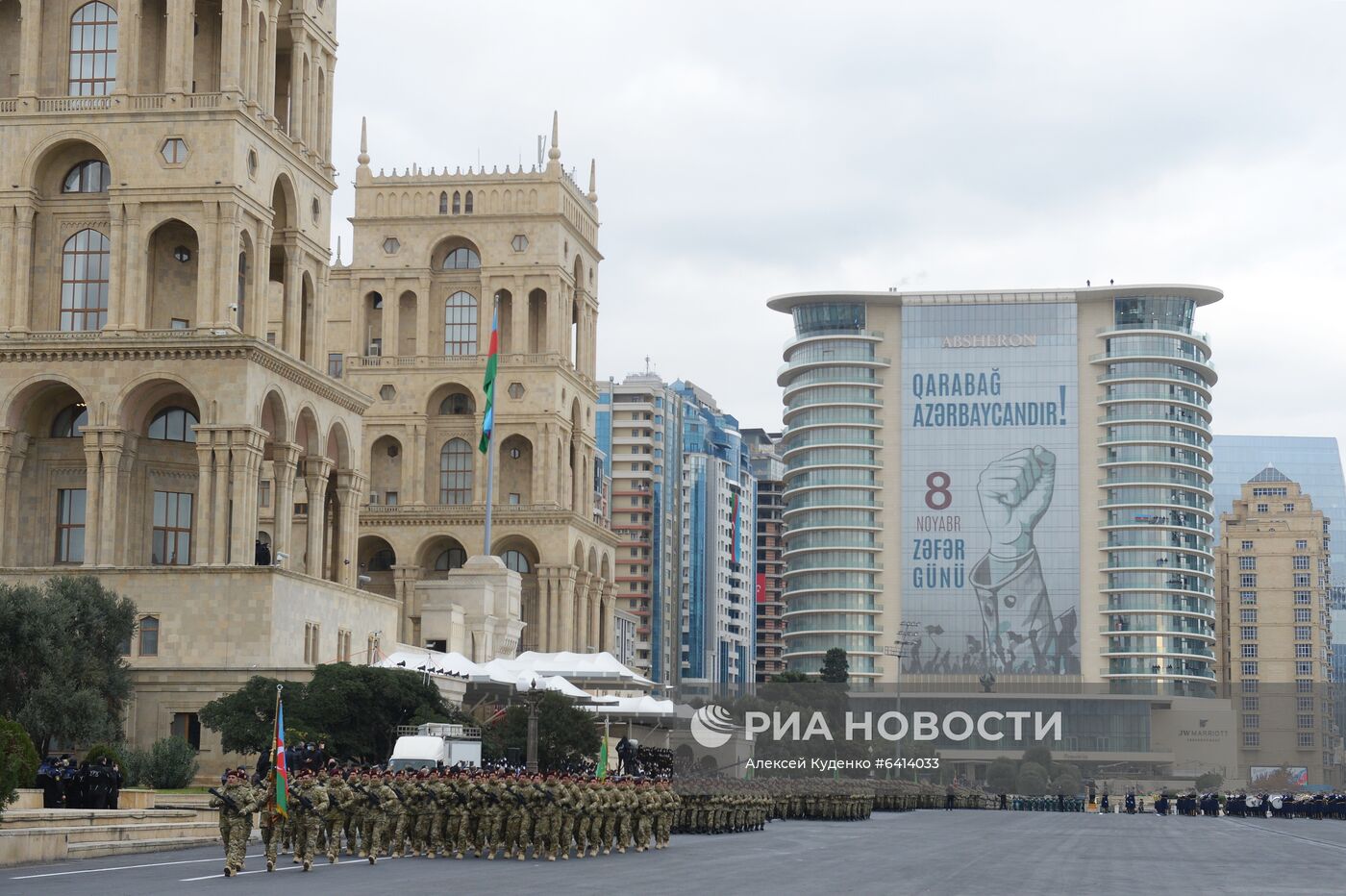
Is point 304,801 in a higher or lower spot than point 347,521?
lower

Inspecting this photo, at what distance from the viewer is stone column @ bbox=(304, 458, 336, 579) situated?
66688 mm

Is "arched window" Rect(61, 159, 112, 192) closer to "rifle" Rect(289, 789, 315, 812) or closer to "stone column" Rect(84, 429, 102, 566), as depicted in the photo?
"stone column" Rect(84, 429, 102, 566)

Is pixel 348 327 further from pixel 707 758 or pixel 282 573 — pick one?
pixel 282 573

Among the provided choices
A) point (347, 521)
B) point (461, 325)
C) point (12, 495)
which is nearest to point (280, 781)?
point (12, 495)

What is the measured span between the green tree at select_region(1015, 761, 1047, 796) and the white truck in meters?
108

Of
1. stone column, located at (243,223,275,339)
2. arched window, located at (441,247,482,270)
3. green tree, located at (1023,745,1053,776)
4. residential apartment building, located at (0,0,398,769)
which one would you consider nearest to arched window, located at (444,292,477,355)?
arched window, located at (441,247,482,270)

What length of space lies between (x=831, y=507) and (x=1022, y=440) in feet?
60.7

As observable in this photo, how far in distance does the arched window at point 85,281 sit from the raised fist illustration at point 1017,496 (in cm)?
12881

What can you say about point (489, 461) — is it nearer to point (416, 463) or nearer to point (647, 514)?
point (416, 463)

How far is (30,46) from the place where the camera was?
209 feet

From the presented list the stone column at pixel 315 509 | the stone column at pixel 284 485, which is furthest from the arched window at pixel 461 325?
the stone column at pixel 284 485

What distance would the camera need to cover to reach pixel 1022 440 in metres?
183

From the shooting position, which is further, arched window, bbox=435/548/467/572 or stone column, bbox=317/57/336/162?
arched window, bbox=435/548/467/572

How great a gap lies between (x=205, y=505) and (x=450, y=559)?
37.9 metres
